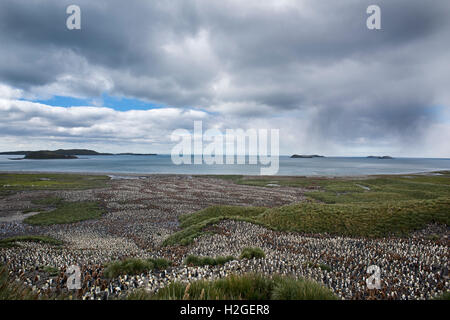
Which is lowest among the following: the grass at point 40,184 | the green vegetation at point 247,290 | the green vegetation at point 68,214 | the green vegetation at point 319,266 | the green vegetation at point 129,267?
the green vegetation at point 68,214

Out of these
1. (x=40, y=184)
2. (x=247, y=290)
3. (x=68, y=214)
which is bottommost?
(x=68, y=214)

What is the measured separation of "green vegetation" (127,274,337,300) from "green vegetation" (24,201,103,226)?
35.0 metres

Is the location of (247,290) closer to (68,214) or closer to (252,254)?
(252,254)

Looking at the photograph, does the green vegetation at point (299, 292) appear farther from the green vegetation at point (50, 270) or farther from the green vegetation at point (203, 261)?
the green vegetation at point (50, 270)

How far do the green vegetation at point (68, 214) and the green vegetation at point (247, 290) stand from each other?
35.0 meters

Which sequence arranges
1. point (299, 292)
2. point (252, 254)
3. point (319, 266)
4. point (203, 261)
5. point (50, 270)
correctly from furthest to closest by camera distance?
point (252, 254) < point (203, 261) < point (319, 266) < point (50, 270) < point (299, 292)

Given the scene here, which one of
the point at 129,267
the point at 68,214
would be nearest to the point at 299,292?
the point at 129,267

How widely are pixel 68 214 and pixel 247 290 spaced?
4043 cm

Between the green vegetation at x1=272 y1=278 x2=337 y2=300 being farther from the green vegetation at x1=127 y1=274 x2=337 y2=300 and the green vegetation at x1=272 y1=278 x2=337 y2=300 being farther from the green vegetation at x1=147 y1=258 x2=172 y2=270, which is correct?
the green vegetation at x1=147 y1=258 x2=172 y2=270

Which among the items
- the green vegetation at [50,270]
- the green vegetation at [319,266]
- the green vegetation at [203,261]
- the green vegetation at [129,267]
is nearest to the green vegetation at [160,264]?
the green vegetation at [129,267]

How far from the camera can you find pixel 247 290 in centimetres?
521

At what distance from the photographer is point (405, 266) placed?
920cm

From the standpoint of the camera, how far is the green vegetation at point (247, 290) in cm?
480
